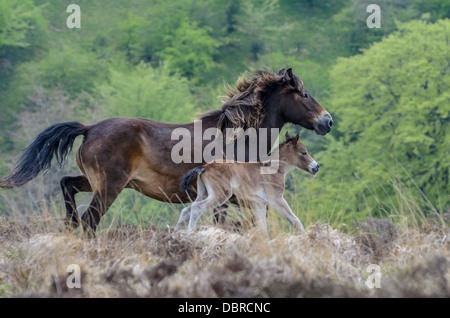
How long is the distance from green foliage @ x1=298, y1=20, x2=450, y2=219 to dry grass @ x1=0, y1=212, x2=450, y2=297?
3229 cm

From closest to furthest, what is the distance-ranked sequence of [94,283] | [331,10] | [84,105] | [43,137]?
[94,283] < [43,137] < [84,105] < [331,10]

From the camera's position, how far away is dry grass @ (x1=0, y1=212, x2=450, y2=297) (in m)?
5.74

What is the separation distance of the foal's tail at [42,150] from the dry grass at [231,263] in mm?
1346

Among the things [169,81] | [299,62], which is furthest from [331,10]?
[169,81]

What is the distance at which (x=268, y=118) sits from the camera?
10.1 metres

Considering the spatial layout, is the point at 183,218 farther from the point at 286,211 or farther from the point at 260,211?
the point at 286,211

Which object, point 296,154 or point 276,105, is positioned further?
point 296,154

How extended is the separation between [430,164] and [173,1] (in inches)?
2154

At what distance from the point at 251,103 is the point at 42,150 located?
3.07 meters

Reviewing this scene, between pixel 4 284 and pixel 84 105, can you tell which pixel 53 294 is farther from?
pixel 84 105

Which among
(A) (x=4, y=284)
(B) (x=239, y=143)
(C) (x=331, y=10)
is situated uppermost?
(C) (x=331, y=10)

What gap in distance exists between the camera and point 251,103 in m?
9.95

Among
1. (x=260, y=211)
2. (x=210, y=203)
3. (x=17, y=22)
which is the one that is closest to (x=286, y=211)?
(x=260, y=211)

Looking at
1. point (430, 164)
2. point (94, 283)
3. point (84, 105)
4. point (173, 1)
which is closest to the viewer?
point (94, 283)
